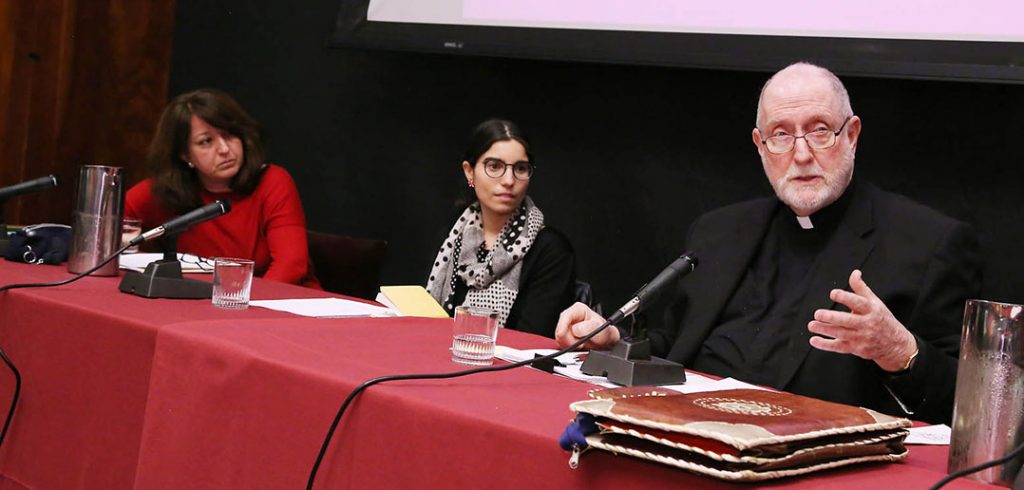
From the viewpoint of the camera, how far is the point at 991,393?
117cm

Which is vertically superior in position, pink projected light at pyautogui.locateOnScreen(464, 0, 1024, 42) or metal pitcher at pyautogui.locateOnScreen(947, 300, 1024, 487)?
pink projected light at pyautogui.locateOnScreen(464, 0, 1024, 42)

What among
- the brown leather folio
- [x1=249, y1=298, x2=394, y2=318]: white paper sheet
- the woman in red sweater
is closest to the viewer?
the brown leather folio

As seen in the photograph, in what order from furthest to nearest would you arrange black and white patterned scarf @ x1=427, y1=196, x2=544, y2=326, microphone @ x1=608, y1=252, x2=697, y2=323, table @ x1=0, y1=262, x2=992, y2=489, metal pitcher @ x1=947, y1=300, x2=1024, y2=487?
black and white patterned scarf @ x1=427, y1=196, x2=544, y2=326 → microphone @ x1=608, y1=252, x2=697, y2=323 → table @ x1=0, y1=262, x2=992, y2=489 → metal pitcher @ x1=947, y1=300, x2=1024, y2=487

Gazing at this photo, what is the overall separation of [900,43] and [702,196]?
0.81 meters

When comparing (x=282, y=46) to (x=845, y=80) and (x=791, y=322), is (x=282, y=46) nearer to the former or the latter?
(x=845, y=80)

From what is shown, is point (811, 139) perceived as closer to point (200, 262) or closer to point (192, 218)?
point (192, 218)

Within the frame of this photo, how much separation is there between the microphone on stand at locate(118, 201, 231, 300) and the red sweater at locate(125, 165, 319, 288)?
1.21m

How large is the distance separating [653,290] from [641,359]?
12 centimetres

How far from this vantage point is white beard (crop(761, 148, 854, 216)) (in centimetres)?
237

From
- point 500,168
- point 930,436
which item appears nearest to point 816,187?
point 930,436

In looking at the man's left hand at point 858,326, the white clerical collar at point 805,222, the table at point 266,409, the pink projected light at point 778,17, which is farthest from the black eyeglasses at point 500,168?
the man's left hand at point 858,326

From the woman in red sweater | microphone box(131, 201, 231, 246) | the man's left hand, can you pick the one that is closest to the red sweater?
the woman in red sweater

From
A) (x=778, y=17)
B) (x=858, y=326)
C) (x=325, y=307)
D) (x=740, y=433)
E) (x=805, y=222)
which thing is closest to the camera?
(x=740, y=433)

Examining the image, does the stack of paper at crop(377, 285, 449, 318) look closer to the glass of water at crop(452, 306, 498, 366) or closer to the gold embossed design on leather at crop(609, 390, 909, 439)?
the glass of water at crop(452, 306, 498, 366)
